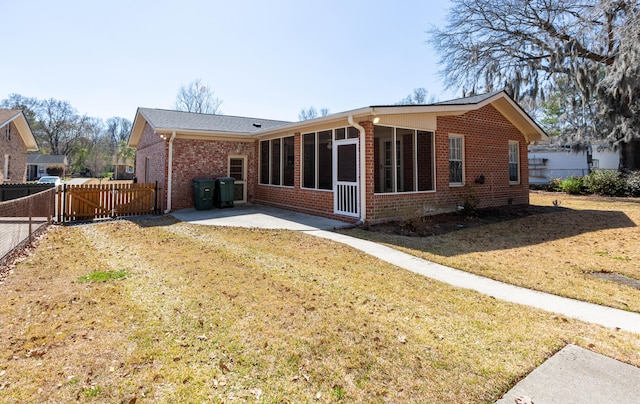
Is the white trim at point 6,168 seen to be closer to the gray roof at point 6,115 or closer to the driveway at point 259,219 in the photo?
the gray roof at point 6,115

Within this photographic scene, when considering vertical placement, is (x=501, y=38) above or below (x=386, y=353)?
above

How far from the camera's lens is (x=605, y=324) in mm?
3477

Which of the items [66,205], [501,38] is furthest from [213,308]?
[501,38]

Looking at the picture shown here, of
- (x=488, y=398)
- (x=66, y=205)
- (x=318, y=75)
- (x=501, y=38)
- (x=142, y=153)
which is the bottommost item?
(x=488, y=398)

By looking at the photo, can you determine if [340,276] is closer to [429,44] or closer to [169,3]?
[169,3]

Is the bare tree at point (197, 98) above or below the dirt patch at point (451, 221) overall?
above

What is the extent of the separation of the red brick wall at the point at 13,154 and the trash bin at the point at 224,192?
1624 cm

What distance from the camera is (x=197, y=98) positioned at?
38.8 meters

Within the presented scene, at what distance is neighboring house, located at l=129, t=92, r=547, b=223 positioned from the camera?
30.7ft

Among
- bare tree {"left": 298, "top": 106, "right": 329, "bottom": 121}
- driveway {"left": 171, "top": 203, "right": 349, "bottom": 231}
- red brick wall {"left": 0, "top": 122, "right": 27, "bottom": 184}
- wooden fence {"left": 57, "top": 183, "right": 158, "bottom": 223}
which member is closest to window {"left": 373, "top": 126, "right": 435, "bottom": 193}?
driveway {"left": 171, "top": 203, "right": 349, "bottom": 231}

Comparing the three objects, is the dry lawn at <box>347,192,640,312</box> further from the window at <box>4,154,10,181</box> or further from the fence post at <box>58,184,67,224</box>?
the window at <box>4,154,10,181</box>

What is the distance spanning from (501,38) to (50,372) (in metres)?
24.8

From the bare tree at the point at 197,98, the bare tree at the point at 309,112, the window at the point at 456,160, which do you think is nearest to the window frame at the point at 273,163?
the window at the point at 456,160

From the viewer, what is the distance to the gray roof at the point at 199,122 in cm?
1264
